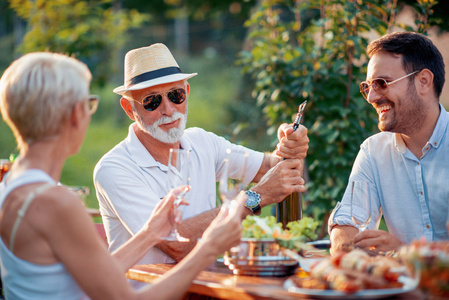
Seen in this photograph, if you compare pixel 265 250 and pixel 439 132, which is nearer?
pixel 265 250

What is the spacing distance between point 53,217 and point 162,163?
1614 millimetres

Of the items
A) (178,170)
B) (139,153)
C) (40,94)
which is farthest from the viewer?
(139,153)

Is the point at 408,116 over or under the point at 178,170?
over

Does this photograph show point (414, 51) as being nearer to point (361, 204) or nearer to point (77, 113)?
point (361, 204)

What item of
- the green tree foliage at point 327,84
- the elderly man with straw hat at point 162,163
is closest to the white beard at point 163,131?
the elderly man with straw hat at point 162,163

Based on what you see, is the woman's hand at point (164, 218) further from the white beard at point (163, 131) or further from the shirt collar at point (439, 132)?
the shirt collar at point (439, 132)

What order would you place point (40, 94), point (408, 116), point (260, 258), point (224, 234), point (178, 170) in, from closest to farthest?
1. point (40, 94)
2. point (224, 234)
3. point (260, 258)
4. point (178, 170)
5. point (408, 116)

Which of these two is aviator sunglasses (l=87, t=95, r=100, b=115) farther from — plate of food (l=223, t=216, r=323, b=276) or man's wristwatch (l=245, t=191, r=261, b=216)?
man's wristwatch (l=245, t=191, r=261, b=216)

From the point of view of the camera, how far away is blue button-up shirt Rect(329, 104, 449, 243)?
3314 millimetres

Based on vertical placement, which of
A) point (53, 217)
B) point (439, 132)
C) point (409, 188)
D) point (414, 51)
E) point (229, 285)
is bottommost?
point (229, 285)

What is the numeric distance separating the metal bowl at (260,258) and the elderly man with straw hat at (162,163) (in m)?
0.46

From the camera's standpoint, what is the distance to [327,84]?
17.8 ft

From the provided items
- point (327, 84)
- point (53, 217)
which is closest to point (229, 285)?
point (53, 217)

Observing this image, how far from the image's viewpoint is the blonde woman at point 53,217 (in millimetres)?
2070
